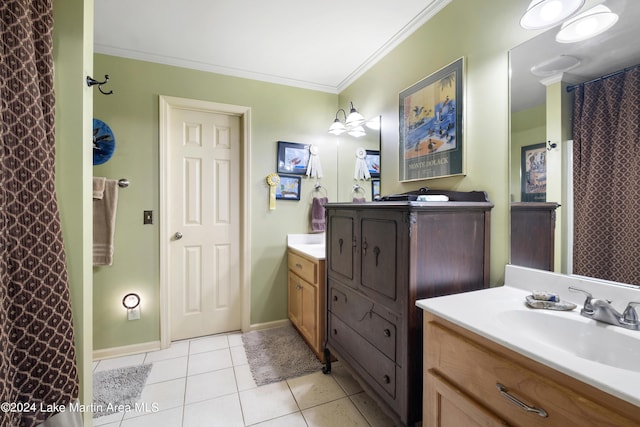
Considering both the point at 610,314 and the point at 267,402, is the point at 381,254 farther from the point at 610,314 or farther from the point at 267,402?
the point at 267,402

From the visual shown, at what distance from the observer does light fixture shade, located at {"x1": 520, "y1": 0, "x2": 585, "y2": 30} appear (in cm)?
102

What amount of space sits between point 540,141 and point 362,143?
4.74ft

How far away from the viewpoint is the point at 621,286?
96 centimetres

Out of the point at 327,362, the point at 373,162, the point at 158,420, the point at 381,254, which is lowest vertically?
the point at 158,420

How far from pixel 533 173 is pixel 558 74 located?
432 mm

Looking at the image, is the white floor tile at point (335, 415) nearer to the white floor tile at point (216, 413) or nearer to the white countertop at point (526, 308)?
the white floor tile at point (216, 413)

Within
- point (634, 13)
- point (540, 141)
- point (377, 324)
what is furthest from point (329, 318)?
point (634, 13)

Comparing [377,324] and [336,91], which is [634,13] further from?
Answer: [336,91]

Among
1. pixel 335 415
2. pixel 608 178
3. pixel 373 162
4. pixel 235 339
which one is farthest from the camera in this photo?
pixel 235 339

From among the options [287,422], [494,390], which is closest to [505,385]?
[494,390]

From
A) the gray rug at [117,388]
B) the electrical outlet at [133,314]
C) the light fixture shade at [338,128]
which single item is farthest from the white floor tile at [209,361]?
the light fixture shade at [338,128]

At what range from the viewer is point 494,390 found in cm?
81

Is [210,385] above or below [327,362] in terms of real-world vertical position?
below

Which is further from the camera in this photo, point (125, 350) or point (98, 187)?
point (125, 350)
